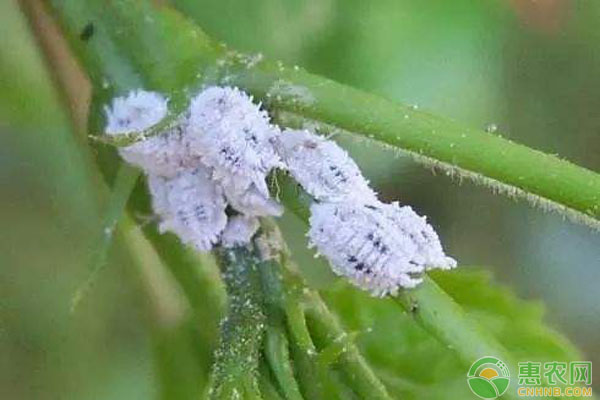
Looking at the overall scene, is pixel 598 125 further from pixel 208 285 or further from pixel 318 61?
pixel 208 285

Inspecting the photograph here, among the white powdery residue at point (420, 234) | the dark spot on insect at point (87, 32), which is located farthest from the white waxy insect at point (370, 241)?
the dark spot on insect at point (87, 32)

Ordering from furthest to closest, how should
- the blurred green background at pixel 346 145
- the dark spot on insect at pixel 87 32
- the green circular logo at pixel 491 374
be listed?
the blurred green background at pixel 346 145 < the dark spot on insect at pixel 87 32 < the green circular logo at pixel 491 374

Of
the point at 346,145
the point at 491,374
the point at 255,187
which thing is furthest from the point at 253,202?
the point at 346,145

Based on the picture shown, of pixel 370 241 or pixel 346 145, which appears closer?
pixel 370 241

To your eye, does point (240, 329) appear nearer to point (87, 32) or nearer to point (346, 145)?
point (87, 32)

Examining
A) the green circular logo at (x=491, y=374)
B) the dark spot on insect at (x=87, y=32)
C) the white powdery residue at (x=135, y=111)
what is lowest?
the green circular logo at (x=491, y=374)

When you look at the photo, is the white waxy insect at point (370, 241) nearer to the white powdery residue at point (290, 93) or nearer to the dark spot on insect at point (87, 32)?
the white powdery residue at point (290, 93)
